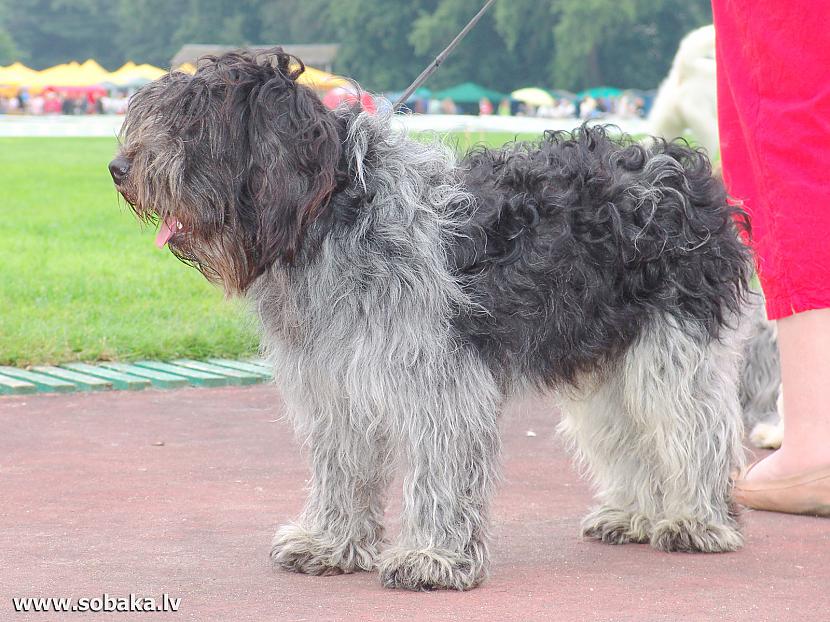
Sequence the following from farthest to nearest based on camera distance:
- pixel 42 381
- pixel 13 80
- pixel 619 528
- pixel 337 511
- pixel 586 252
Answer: pixel 13 80 → pixel 42 381 → pixel 619 528 → pixel 337 511 → pixel 586 252

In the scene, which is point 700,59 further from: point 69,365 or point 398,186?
point 398,186

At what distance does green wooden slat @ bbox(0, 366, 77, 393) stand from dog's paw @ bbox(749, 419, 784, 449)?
3.82 metres

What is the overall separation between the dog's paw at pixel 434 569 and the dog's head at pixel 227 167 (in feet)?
3.58

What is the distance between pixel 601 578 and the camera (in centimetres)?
468

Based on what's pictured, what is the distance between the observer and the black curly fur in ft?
15.1

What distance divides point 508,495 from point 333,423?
1.48 m

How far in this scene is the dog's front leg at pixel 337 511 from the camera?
4.71 metres

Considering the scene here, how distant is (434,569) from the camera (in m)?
4.46

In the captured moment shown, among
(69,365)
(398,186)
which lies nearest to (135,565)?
(398,186)

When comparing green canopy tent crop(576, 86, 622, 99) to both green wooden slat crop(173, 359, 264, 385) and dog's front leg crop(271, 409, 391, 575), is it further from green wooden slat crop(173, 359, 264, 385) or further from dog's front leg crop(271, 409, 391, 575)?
dog's front leg crop(271, 409, 391, 575)

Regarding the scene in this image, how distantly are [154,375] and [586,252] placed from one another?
4036mm

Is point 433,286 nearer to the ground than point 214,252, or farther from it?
nearer to the ground

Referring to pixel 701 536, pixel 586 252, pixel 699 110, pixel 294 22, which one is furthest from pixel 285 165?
pixel 294 22

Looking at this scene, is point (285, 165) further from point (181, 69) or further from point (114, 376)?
point (114, 376)
